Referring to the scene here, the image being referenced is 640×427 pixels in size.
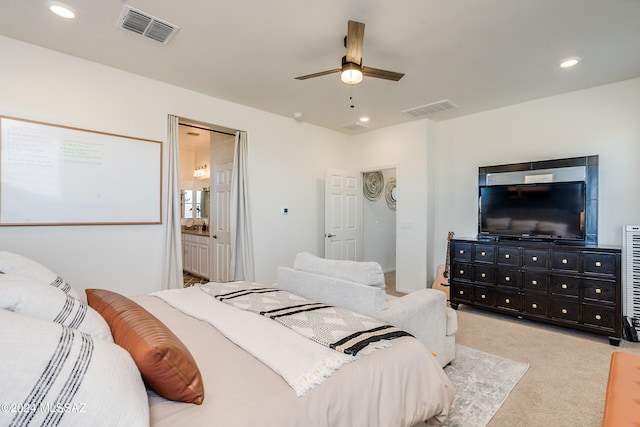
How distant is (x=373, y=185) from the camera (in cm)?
655

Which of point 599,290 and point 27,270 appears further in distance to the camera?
point 599,290

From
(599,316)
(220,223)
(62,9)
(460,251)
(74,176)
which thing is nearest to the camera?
(62,9)

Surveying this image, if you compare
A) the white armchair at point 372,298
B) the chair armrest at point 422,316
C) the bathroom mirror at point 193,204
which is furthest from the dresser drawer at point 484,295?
the bathroom mirror at point 193,204

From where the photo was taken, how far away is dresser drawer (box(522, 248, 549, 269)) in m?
3.37

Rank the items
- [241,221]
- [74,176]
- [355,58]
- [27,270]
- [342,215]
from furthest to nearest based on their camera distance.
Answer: [342,215] → [241,221] → [74,176] → [355,58] → [27,270]

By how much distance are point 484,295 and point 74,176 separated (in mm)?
4640

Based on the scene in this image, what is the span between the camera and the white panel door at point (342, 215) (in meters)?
5.01

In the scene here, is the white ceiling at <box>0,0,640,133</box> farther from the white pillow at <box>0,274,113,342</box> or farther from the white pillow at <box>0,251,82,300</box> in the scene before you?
the white pillow at <box>0,274,113,342</box>

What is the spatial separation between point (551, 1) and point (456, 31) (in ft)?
2.00

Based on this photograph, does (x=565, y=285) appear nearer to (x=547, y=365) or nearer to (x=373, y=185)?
(x=547, y=365)

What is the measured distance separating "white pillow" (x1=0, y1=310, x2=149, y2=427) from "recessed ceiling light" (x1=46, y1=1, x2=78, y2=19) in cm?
243

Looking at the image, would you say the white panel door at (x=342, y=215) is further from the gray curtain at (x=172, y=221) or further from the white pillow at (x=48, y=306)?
the white pillow at (x=48, y=306)

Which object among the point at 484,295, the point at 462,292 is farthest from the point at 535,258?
the point at 462,292

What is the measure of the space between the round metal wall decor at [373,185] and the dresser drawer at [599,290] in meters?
3.89
